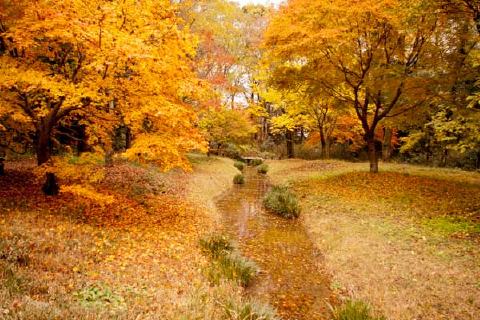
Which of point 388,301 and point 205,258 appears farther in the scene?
point 205,258

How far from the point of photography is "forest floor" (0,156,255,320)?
5410 millimetres

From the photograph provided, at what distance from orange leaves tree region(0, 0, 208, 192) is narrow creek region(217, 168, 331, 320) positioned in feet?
12.4

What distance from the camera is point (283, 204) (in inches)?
619

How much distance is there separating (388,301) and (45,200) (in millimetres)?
9623

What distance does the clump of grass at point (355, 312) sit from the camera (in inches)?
260

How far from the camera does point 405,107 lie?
19125 millimetres

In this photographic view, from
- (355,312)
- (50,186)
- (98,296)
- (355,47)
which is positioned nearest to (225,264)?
(355,312)

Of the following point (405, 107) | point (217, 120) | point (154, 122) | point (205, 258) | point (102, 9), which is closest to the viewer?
point (102, 9)

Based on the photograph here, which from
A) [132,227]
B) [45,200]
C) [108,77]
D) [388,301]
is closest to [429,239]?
[388,301]

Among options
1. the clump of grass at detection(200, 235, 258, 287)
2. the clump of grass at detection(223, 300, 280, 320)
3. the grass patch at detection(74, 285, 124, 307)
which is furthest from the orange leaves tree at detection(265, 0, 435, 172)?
the grass patch at detection(74, 285, 124, 307)

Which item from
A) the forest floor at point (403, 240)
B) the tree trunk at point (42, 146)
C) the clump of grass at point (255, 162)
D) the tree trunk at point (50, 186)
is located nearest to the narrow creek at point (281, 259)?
the forest floor at point (403, 240)

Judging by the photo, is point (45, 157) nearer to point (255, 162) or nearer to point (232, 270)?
point (232, 270)

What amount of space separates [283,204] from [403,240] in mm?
6067

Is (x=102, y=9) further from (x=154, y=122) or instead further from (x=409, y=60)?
(x=409, y=60)
